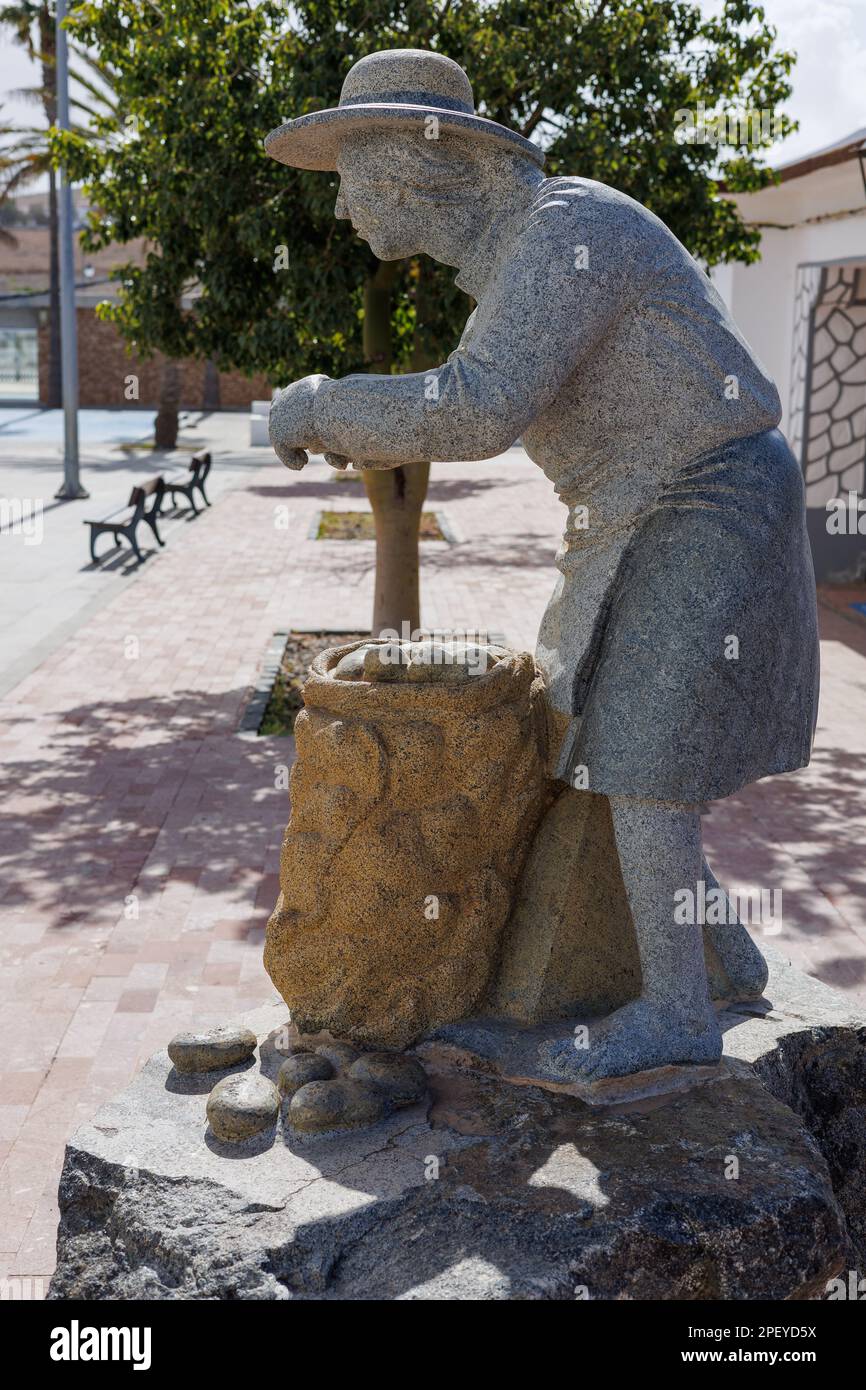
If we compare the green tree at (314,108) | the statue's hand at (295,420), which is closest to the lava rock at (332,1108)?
the statue's hand at (295,420)

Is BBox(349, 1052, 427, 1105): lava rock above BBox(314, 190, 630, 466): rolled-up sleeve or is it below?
below

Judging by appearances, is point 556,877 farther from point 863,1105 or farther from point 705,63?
point 705,63

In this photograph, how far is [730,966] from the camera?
135 inches

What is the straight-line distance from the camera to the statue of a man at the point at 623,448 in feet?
8.88

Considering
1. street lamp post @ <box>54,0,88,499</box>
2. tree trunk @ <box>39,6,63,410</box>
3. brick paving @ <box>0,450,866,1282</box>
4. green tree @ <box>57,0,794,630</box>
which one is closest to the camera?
brick paving @ <box>0,450,866,1282</box>

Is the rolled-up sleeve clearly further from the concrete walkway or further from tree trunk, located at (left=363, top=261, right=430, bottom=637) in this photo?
the concrete walkway

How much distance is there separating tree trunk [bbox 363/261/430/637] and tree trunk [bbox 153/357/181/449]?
16.2 meters

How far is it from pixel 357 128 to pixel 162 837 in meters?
3.99

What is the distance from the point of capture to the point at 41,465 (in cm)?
2184

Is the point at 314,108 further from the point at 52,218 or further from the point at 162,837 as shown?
the point at 52,218

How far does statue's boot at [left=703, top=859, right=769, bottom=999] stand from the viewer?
342cm

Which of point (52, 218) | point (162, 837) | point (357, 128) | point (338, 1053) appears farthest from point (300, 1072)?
point (52, 218)

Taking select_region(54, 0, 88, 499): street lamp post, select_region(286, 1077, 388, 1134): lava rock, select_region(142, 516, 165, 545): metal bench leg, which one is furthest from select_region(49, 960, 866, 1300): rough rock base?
select_region(54, 0, 88, 499): street lamp post

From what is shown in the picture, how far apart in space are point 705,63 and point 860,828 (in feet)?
12.8
